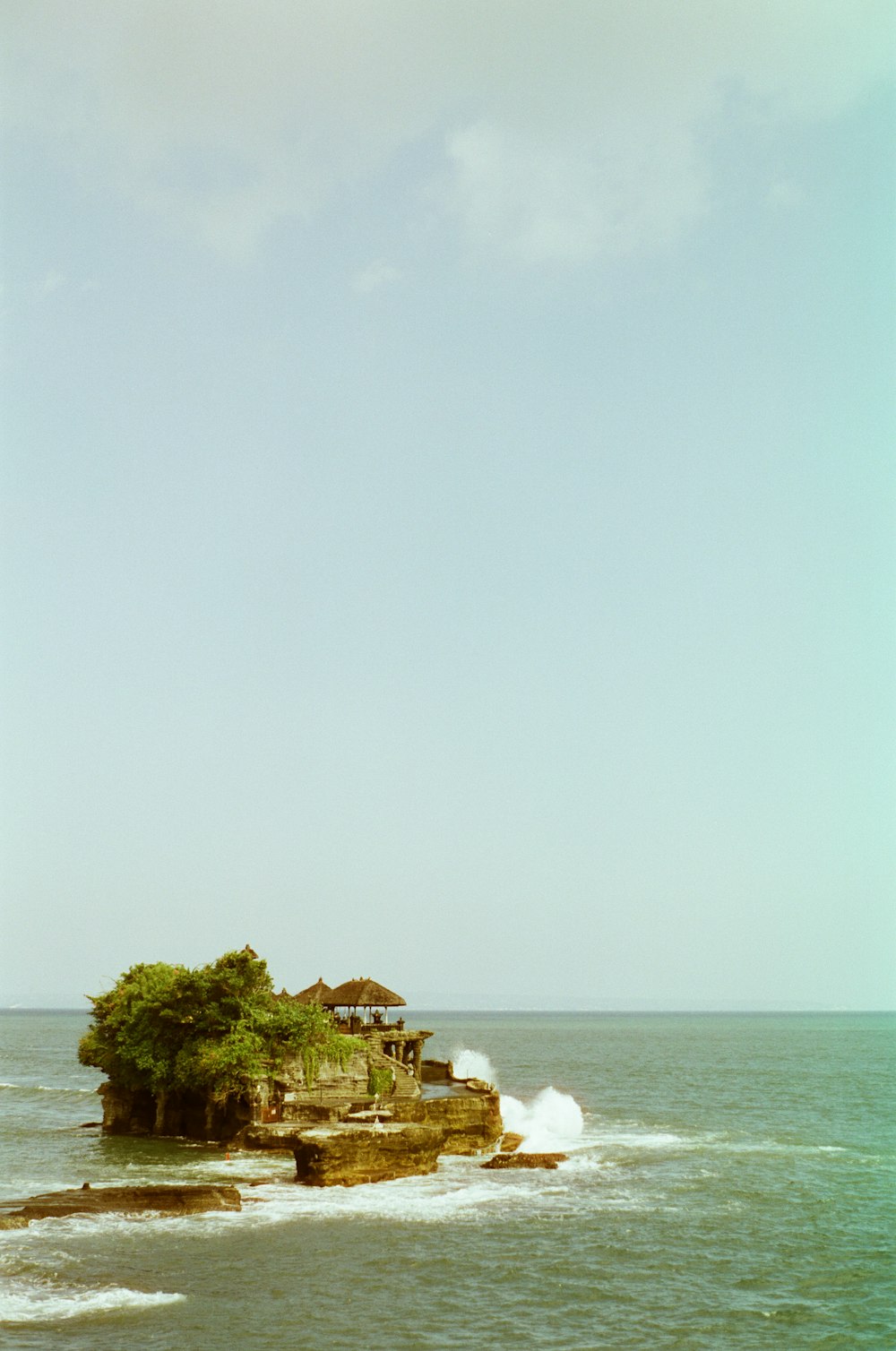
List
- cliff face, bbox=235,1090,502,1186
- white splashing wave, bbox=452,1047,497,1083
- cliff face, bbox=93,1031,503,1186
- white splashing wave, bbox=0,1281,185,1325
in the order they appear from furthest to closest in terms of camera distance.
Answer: white splashing wave, bbox=452,1047,497,1083 → cliff face, bbox=93,1031,503,1186 → cliff face, bbox=235,1090,502,1186 → white splashing wave, bbox=0,1281,185,1325

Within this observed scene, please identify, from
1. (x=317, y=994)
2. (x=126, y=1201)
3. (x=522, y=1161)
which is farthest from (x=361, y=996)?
(x=126, y=1201)

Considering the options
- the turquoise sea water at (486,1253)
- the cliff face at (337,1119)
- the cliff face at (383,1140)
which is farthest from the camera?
the cliff face at (337,1119)

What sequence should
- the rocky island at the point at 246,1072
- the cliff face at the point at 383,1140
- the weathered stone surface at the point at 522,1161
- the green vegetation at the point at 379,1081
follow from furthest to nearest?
1. the green vegetation at the point at 379,1081
2. the rocky island at the point at 246,1072
3. the weathered stone surface at the point at 522,1161
4. the cliff face at the point at 383,1140

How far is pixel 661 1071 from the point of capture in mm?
125312

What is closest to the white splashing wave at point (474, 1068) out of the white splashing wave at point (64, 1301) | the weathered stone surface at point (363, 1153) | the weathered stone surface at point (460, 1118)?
the weathered stone surface at point (460, 1118)

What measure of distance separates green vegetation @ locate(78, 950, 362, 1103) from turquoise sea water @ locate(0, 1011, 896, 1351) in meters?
3.88

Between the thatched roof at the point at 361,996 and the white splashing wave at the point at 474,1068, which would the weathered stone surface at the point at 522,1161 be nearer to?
the thatched roof at the point at 361,996

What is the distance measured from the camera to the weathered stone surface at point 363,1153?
4522 centimetres

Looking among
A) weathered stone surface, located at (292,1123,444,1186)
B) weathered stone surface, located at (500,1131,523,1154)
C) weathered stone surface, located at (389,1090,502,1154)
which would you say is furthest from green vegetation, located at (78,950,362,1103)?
weathered stone surface, located at (500,1131,523,1154)

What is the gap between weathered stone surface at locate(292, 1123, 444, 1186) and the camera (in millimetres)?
45219

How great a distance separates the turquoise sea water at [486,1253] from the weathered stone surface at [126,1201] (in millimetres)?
1009

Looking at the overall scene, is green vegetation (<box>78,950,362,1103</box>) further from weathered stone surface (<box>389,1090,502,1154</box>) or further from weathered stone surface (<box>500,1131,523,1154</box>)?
weathered stone surface (<box>500,1131,523,1154</box>)

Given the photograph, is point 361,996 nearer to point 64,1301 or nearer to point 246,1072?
point 246,1072

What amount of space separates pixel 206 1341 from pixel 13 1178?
85.4 ft
